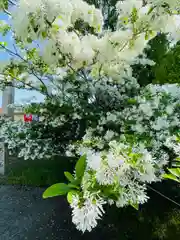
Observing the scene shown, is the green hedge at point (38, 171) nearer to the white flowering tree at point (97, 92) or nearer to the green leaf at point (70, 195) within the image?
the white flowering tree at point (97, 92)

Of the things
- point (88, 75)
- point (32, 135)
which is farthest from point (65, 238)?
point (32, 135)

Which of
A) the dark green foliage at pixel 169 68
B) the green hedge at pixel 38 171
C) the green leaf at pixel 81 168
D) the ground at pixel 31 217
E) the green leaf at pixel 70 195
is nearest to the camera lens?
the green leaf at pixel 70 195

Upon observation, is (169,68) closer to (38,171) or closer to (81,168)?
(81,168)

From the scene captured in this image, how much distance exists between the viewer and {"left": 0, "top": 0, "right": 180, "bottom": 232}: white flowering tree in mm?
737

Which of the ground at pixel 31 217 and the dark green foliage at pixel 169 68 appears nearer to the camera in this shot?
the ground at pixel 31 217

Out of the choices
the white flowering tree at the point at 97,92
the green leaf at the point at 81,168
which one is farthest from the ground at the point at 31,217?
the green leaf at the point at 81,168

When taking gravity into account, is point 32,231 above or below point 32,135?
below

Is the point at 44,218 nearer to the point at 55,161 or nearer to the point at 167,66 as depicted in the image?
the point at 55,161

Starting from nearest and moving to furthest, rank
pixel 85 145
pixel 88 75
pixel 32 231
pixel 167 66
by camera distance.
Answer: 1. pixel 85 145
2. pixel 32 231
3. pixel 88 75
4. pixel 167 66

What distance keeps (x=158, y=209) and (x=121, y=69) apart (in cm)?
155

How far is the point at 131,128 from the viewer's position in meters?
2.09

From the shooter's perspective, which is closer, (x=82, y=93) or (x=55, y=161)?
(x=82, y=93)

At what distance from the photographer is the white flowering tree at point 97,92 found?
737 mm

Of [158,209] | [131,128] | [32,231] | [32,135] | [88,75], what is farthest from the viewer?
[32,135]
